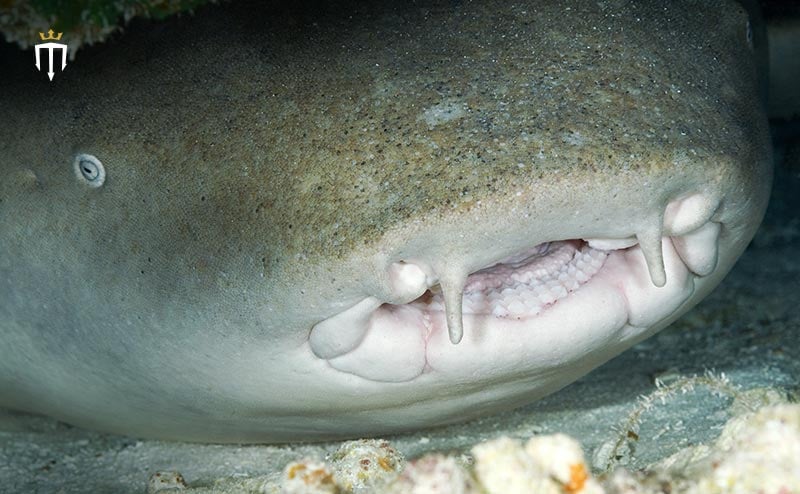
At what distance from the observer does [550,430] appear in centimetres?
244

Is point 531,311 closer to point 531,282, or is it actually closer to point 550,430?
point 531,282

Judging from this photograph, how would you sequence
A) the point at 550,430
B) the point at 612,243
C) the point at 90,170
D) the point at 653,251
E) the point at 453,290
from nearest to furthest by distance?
the point at 453,290
the point at 653,251
the point at 612,243
the point at 90,170
the point at 550,430

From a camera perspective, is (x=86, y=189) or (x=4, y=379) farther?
(x=4, y=379)

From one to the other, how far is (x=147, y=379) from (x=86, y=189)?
0.49 m

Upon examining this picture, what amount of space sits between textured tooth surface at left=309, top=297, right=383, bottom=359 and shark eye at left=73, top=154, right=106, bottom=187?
2.09 feet

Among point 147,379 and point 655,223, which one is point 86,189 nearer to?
point 147,379

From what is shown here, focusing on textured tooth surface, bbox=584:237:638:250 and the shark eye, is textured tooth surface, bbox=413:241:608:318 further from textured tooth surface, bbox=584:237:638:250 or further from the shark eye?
the shark eye

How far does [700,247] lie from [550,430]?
32.7 inches

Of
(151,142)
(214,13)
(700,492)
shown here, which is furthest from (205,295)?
(700,492)

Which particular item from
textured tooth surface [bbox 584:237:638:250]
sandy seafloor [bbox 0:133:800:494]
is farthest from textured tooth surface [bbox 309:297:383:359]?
textured tooth surface [bbox 584:237:638:250]

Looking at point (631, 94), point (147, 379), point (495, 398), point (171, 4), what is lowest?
point (495, 398)

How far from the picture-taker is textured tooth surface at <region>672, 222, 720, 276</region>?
1.82 metres

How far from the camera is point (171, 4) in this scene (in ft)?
5.80

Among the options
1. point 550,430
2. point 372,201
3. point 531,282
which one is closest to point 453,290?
point 372,201
